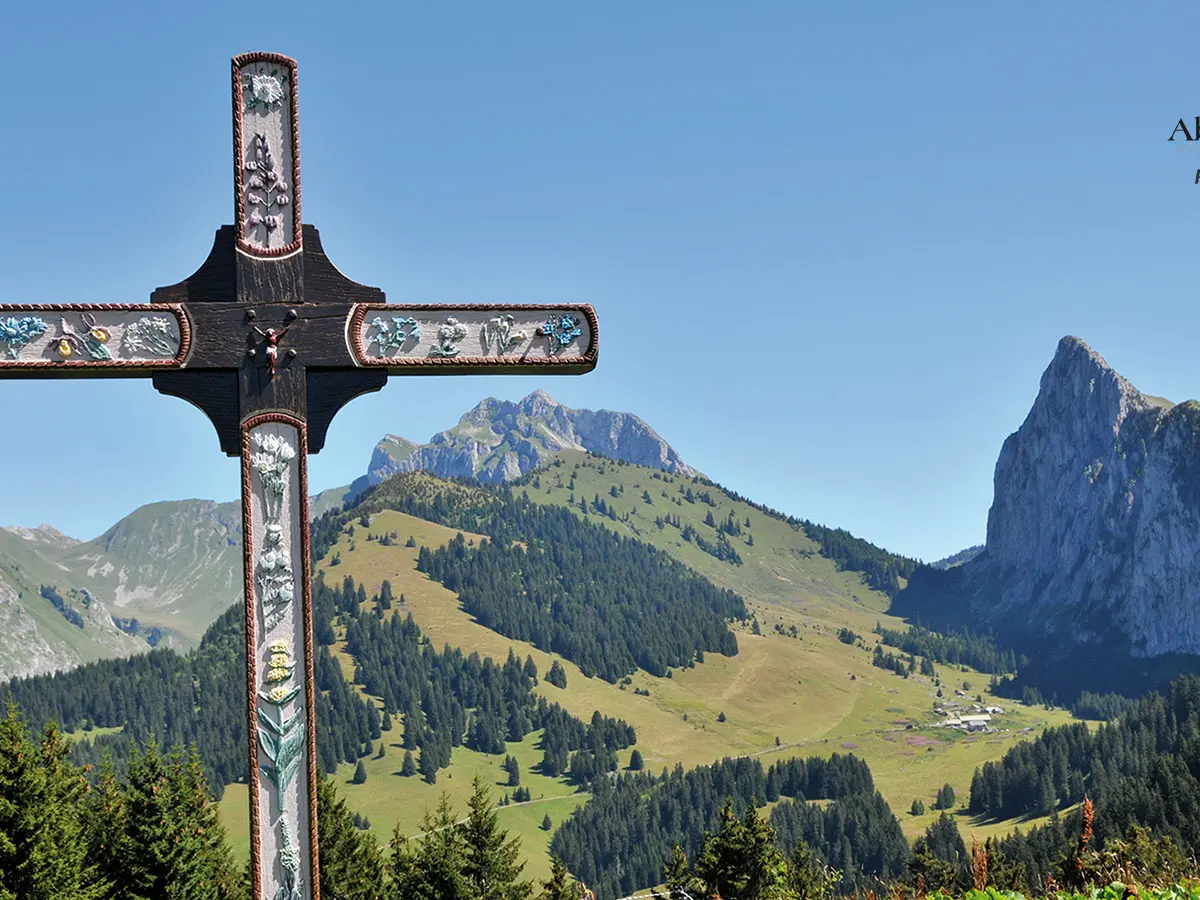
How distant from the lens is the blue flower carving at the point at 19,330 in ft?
36.0

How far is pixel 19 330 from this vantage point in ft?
36.0

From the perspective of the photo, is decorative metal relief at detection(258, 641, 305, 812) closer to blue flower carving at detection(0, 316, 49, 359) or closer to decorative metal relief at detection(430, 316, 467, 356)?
decorative metal relief at detection(430, 316, 467, 356)

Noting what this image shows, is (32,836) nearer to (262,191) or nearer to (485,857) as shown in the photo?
(485,857)

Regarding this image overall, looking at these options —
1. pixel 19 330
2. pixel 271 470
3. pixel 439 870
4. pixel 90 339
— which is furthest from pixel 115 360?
pixel 439 870

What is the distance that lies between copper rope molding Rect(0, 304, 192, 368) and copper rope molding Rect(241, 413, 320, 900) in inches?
33.0

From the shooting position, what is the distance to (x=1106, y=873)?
1113 centimetres

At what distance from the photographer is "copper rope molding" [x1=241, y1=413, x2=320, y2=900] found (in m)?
10.4

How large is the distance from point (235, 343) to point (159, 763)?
36.5m

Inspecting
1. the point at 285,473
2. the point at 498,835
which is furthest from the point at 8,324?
the point at 498,835

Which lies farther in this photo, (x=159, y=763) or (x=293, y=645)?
(x=159, y=763)

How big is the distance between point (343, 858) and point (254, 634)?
4972 cm

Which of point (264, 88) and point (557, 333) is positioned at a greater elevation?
point (264, 88)

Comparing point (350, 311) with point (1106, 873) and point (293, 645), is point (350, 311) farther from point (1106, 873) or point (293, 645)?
point (1106, 873)

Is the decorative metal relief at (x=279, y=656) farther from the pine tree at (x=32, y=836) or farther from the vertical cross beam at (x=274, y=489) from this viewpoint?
the pine tree at (x=32, y=836)
